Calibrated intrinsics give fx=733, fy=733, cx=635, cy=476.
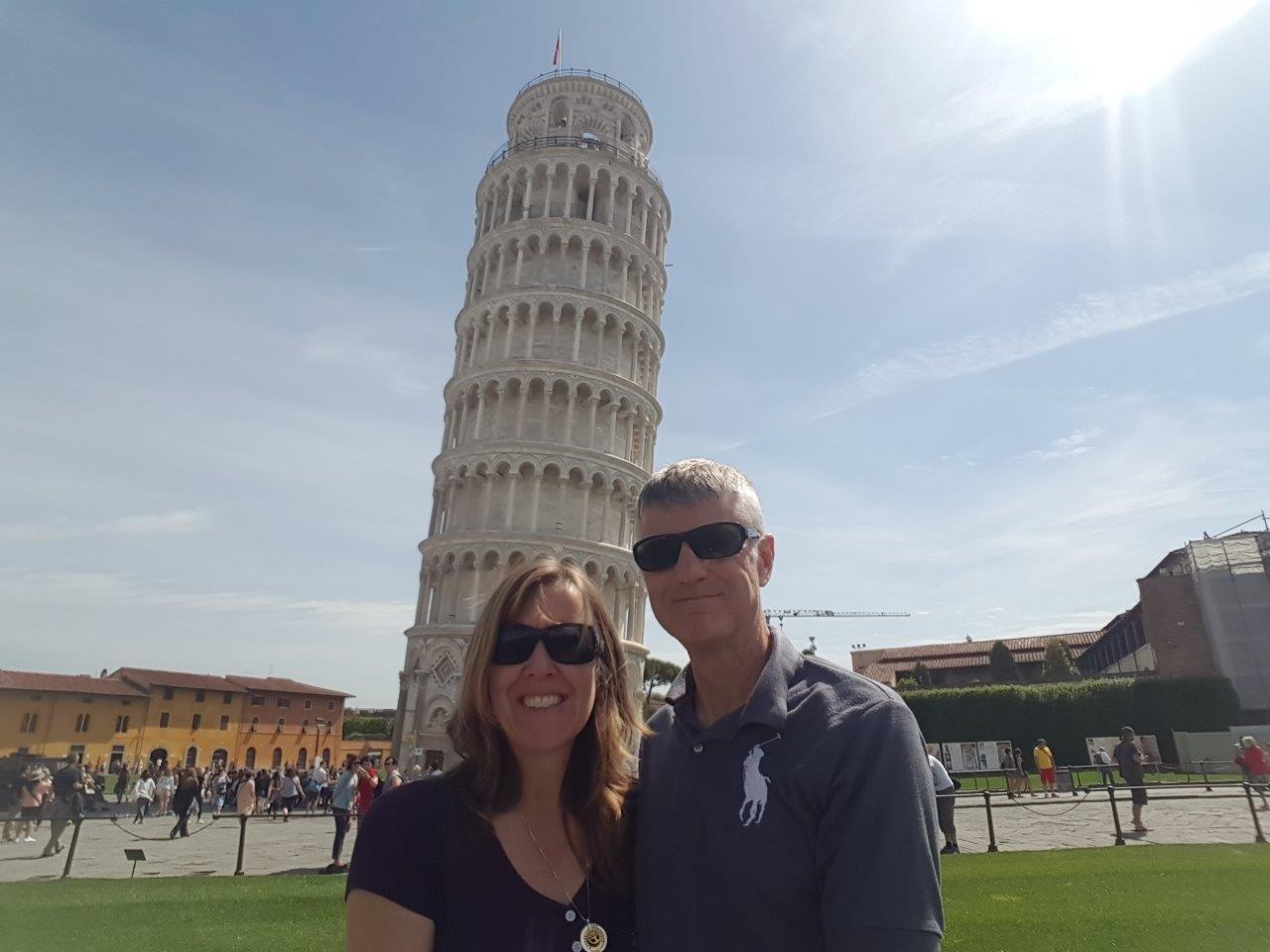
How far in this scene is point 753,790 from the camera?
7.26 feet

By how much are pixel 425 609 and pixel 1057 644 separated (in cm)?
3966

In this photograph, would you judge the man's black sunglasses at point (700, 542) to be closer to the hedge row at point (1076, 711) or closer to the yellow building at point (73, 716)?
the hedge row at point (1076, 711)

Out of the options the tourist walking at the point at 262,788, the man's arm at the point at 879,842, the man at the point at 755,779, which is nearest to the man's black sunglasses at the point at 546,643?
the man at the point at 755,779

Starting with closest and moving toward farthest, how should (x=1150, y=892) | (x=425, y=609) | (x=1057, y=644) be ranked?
(x=1150, y=892)
(x=425, y=609)
(x=1057, y=644)

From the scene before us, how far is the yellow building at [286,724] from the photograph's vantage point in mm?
57031

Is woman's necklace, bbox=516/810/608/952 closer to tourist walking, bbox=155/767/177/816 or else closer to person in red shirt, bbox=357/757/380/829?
person in red shirt, bbox=357/757/380/829

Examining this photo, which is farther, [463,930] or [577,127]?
[577,127]

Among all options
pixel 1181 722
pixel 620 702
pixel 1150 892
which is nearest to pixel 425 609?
pixel 1150 892

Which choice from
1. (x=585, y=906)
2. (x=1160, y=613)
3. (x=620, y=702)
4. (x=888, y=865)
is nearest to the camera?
(x=888, y=865)

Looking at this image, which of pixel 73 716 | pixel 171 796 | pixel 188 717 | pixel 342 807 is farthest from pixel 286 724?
pixel 342 807

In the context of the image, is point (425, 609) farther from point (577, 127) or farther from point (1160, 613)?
point (1160, 613)

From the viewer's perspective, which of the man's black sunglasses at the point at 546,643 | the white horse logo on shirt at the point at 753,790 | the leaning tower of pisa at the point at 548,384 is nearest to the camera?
the white horse logo on shirt at the point at 753,790

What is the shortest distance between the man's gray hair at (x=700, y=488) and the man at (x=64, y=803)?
49.0 ft

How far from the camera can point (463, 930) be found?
2.22 meters
